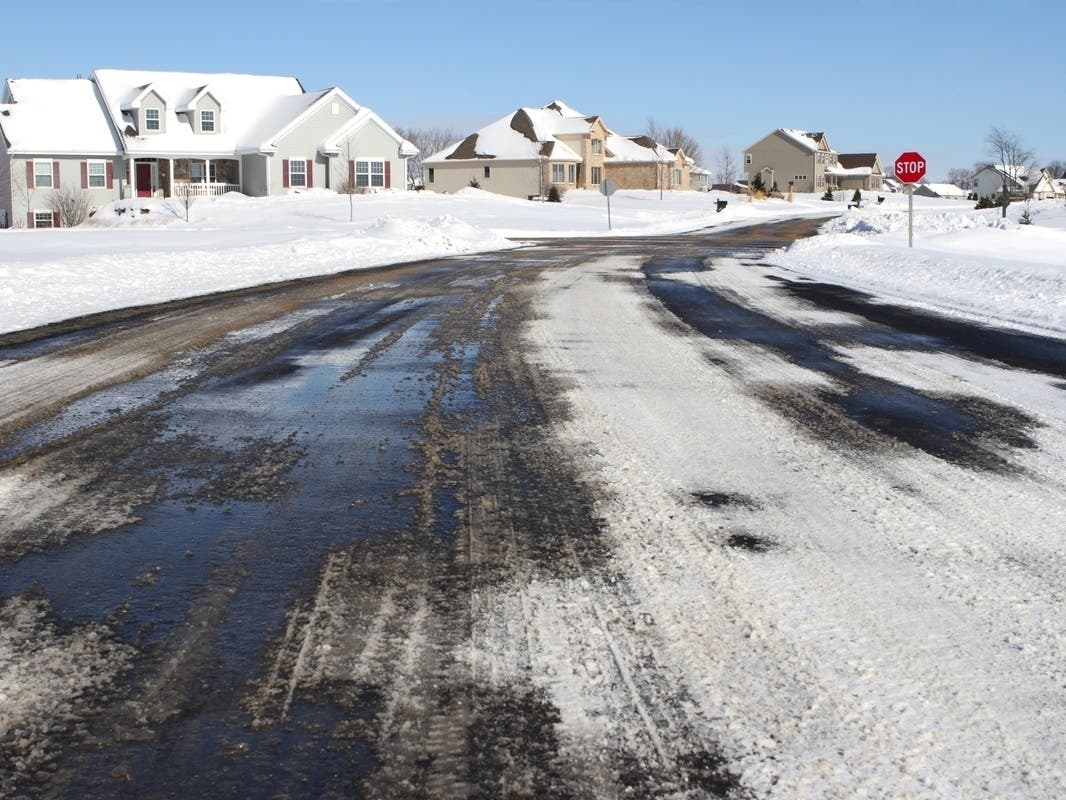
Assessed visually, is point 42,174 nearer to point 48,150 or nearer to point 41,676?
point 48,150

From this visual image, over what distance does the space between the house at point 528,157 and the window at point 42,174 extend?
3366 centimetres

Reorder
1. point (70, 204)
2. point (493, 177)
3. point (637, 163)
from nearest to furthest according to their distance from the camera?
point (70, 204), point (493, 177), point (637, 163)

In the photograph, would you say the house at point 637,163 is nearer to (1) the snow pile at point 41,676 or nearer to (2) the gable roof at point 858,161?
(2) the gable roof at point 858,161

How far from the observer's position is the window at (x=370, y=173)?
61812 mm

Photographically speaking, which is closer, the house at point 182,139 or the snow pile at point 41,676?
the snow pile at point 41,676

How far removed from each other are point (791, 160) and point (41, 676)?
409 ft

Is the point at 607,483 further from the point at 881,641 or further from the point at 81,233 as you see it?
the point at 81,233

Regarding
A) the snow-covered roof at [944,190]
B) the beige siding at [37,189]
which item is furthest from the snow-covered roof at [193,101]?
the snow-covered roof at [944,190]

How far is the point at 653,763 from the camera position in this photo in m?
2.96

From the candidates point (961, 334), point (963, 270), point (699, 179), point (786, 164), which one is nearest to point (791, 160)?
point (786, 164)

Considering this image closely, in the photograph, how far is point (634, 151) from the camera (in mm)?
93688

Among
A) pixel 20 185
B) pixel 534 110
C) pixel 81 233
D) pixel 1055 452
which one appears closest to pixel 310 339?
pixel 1055 452

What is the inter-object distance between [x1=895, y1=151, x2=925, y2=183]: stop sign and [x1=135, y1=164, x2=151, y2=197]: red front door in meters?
42.6

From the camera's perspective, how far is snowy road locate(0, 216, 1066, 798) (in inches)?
118
